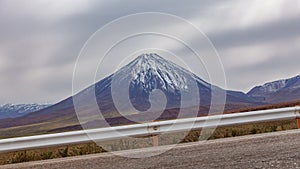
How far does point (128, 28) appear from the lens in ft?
23.5

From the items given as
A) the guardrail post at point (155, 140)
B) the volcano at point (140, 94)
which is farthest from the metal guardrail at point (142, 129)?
the volcano at point (140, 94)

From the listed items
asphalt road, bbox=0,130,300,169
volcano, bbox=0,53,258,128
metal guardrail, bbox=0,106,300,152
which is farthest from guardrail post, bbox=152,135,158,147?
volcano, bbox=0,53,258,128

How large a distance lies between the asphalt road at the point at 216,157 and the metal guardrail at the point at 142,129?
0.60 meters

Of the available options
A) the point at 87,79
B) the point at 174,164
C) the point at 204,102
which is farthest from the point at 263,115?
the point at 87,79

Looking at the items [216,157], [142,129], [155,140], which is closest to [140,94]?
[216,157]

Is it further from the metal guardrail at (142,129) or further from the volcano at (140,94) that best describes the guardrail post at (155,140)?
the volcano at (140,94)

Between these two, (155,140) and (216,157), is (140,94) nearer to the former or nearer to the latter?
(216,157)

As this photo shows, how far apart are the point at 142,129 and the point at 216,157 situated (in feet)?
8.57

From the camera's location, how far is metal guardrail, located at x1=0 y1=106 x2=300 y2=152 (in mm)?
9062

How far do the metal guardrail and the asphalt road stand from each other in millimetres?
600

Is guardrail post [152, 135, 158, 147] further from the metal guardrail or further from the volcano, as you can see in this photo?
the volcano

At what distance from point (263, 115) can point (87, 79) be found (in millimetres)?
4695

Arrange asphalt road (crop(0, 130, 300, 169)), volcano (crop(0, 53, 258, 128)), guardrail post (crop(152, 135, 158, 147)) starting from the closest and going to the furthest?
asphalt road (crop(0, 130, 300, 169)), volcano (crop(0, 53, 258, 128)), guardrail post (crop(152, 135, 158, 147))

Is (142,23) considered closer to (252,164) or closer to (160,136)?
(252,164)
